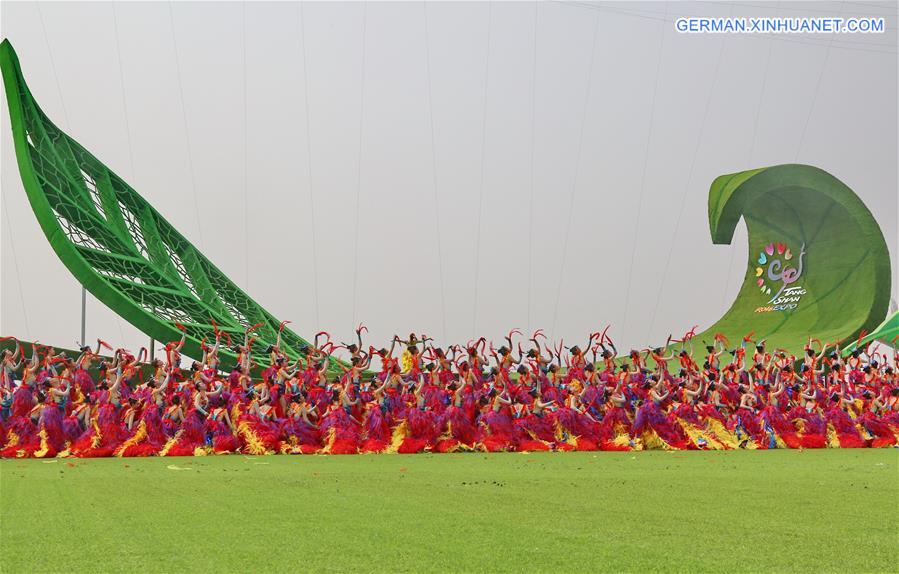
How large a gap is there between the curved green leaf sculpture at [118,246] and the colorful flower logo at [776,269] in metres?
19.5

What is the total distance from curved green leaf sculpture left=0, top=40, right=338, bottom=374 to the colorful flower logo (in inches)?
766

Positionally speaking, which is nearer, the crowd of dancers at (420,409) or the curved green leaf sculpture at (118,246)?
the crowd of dancers at (420,409)

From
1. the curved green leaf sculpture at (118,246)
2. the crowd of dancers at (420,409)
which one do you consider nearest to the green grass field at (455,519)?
the crowd of dancers at (420,409)

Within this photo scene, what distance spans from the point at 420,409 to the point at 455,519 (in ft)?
30.5

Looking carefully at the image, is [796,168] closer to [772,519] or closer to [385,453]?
[385,453]

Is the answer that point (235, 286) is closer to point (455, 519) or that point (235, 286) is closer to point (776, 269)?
point (776, 269)

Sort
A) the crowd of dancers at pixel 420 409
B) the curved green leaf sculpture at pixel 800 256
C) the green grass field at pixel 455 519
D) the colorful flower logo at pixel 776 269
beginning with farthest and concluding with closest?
the colorful flower logo at pixel 776 269 < the curved green leaf sculpture at pixel 800 256 < the crowd of dancers at pixel 420 409 < the green grass field at pixel 455 519

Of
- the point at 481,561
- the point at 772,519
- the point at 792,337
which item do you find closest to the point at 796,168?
the point at 792,337

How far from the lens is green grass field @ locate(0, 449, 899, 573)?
4773mm

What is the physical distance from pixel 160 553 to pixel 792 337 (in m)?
31.2

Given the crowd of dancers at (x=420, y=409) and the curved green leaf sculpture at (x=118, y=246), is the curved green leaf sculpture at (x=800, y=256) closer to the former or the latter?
the crowd of dancers at (x=420, y=409)

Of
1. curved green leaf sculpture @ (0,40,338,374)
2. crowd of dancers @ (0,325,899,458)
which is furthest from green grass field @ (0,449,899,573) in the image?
curved green leaf sculpture @ (0,40,338,374)

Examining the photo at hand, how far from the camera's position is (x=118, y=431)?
14.7 meters

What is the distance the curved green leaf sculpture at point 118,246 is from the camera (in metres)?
23.6
